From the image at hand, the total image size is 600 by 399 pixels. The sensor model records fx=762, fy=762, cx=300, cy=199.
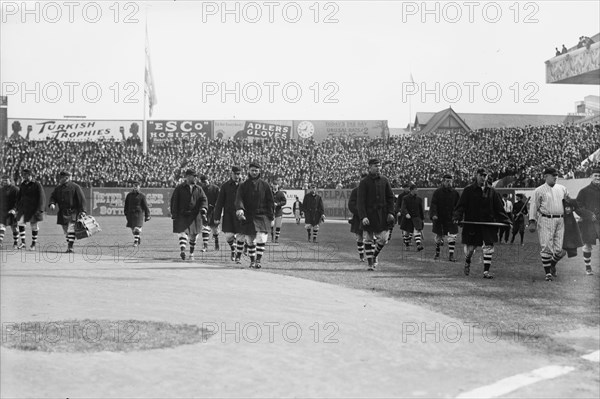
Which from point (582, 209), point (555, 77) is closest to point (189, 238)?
point (582, 209)

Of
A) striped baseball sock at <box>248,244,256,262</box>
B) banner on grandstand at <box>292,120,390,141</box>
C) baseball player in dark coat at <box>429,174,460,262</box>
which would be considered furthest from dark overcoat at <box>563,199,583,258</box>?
banner on grandstand at <box>292,120,390,141</box>

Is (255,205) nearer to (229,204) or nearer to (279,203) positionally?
(229,204)

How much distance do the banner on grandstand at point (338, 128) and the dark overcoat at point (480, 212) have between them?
5288 centimetres

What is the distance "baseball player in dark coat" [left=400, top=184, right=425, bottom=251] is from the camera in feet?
64.1

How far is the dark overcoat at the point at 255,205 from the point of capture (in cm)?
1388

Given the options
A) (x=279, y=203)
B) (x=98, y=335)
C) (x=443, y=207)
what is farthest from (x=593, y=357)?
(x=279, y=203)

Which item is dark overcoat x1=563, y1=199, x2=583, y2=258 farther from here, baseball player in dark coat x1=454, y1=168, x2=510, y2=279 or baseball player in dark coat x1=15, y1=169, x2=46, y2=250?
baseball player in dark coat x1=15, y1=169, x2=46, y2=250

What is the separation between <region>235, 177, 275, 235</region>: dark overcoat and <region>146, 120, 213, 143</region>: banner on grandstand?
50766 mm

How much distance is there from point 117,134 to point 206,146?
15.4m

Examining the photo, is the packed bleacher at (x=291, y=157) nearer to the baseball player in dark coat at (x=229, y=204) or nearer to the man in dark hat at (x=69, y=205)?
the baseball player in dark coat at (x=229, y=204)

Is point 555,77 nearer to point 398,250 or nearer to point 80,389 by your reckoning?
point 398,250

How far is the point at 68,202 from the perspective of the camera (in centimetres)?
1691

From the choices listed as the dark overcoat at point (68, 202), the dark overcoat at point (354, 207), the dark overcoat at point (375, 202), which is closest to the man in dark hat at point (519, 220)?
the dark overcoat at point (354, 207)

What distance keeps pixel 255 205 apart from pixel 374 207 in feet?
7.08
